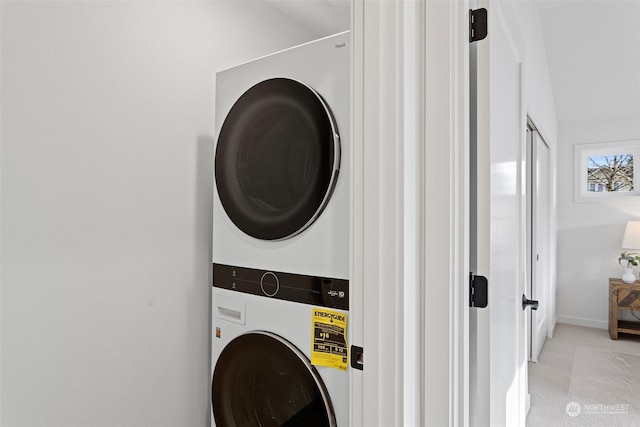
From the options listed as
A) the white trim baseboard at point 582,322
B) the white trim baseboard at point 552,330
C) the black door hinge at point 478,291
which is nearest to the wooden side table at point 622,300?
the white trim baseboard at point 582,322

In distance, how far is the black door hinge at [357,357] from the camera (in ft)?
3.01

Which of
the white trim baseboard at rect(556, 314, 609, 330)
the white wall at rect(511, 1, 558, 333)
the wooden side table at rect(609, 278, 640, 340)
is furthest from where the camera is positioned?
the white trim baseboard at rect(556, 314, 609, 330)

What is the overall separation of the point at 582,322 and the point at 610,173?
153cm

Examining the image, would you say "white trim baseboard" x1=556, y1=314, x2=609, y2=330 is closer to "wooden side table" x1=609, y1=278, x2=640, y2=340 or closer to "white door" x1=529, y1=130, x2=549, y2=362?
"wooden side table" x1=609, y1=278, x2=640, y2=340

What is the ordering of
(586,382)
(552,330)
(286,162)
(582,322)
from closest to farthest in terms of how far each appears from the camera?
(286,162) < (586,382) < (552,330) < (582,322)

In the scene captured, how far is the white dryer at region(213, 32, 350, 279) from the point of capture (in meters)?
1.15

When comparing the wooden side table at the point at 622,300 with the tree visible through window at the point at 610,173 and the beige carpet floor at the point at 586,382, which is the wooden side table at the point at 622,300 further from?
the tree visible through window at the point at 610,173

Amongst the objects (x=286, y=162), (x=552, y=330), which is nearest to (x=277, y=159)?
(x=286, y=162)

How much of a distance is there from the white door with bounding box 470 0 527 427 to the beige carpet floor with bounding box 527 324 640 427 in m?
1.20

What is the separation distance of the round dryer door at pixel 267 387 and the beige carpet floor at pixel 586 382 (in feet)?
5.74

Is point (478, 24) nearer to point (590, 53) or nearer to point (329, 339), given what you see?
point (329, 339)

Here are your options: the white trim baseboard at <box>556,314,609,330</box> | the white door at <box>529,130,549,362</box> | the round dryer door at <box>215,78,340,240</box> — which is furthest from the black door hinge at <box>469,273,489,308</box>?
→ the white trim baseboard at <box>556,314,609,330</box>

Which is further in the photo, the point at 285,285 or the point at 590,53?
the point at 590,53

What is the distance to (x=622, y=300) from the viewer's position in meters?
3.65
